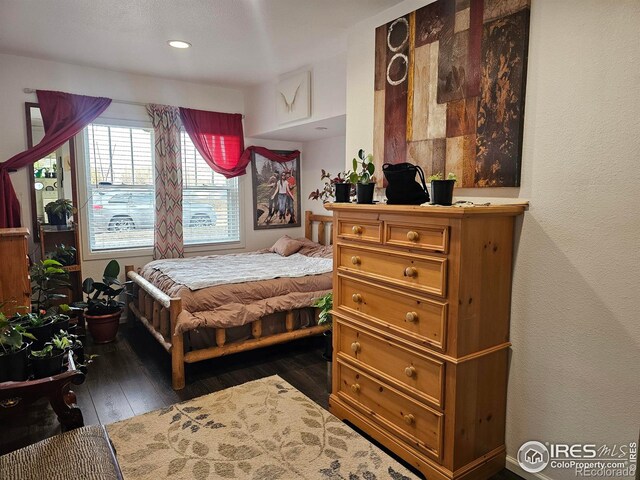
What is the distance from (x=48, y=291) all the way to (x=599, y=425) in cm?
366

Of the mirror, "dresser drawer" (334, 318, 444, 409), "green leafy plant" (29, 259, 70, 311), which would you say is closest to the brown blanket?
"green leafy plant" (29, 259, 70, 311)

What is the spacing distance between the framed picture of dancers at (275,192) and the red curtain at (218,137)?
26 cm

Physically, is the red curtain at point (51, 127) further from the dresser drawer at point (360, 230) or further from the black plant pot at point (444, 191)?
the black plant pot at point (444, 191)

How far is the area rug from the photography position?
79.9 inches

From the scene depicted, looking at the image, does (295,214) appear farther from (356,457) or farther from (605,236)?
(605,236)

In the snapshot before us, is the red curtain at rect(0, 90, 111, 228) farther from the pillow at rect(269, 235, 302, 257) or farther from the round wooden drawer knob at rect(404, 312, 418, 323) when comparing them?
the round wooden drawer knob at rect(404, 312, 418, 323)

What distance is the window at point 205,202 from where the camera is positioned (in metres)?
4.76

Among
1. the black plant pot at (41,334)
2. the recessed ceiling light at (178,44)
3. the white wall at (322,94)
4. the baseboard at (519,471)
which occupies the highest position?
the recessed ceiling light at (178,44)

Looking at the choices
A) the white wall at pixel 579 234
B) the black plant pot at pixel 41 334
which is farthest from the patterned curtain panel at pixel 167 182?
the white wall at pixel 579 234

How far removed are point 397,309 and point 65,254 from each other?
10.1 ft

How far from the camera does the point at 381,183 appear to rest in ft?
8.74

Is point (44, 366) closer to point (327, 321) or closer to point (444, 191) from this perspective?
point (327, 321)

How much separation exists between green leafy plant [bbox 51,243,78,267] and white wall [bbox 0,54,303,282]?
0.94 ft

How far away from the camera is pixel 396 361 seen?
2.11m
